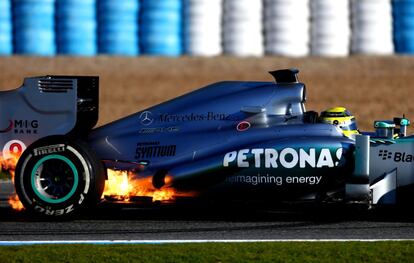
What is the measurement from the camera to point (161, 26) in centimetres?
1927

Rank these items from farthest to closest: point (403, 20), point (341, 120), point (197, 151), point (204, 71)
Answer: point (204, 71) < point (403, 20) < point (341, 120) < point (197, 151)

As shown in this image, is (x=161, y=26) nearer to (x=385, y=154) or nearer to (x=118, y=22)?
(x=118, y=22)

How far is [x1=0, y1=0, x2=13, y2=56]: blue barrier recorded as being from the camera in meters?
19.3

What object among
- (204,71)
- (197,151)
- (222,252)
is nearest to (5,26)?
(204,71)

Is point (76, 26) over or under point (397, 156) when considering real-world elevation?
over

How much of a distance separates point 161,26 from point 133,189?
9935 mm

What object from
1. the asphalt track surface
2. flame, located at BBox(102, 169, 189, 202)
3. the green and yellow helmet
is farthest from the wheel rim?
the green and yellow helmet

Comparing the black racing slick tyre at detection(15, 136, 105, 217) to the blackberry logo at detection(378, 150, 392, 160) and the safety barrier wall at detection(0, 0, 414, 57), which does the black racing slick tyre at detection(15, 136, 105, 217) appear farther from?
the safety barrier wall at detection(0, 0, 414, 57)

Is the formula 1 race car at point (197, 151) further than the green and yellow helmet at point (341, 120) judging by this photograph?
No

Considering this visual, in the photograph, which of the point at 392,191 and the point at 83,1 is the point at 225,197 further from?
the point at 83,1

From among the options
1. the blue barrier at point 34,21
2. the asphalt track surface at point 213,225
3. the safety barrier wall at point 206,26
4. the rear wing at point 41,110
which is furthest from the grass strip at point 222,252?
the blue barrier at point 34,21

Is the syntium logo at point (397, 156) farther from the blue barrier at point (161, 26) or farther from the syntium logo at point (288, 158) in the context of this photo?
the blue barrier at point (161, 26)

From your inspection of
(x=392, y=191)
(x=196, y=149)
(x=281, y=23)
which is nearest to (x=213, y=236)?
(x=196, y=149)

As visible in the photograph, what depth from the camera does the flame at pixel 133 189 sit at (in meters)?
9.58
